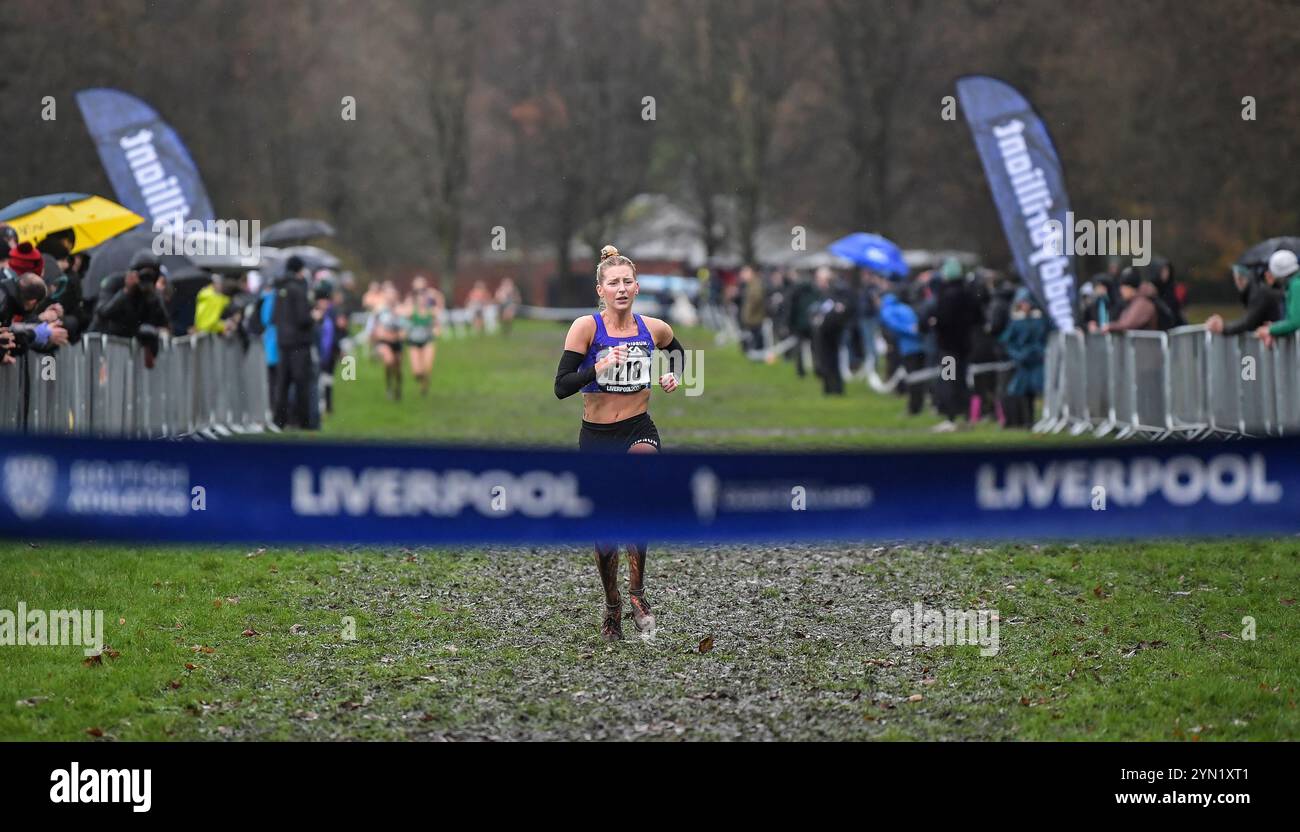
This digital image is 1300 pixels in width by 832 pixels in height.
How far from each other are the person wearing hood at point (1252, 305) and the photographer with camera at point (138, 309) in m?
9.28

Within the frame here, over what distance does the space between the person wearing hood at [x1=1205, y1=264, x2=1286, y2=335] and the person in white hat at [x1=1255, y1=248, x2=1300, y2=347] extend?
499 millimetres

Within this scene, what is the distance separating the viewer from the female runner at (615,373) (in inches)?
382

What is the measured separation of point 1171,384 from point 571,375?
1036 centimetres

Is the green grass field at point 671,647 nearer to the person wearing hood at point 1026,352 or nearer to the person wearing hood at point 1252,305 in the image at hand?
the person wearing hood at point 1252,305

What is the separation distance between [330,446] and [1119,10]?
40.4m

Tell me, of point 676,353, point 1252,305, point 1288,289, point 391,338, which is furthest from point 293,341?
point 676,353

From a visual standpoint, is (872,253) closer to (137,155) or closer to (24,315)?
(137,155)

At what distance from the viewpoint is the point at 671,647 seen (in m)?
10.1

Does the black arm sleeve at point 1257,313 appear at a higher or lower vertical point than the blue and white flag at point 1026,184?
lower

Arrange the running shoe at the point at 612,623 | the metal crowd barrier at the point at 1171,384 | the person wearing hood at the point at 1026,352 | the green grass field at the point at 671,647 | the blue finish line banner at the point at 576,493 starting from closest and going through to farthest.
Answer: the blue finish line banner at the point at 576,493, the green grass field at the point at 671,647, the running shoe at the point at 612,623, the metal crowd barrier at the point at 1171,384, the person wearing hood at the point at 1026,352

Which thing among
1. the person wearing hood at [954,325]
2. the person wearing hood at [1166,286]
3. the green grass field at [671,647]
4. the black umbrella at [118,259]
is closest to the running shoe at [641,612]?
the green grass field at [671,647]

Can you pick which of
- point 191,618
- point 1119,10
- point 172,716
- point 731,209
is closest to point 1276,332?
point 191,618

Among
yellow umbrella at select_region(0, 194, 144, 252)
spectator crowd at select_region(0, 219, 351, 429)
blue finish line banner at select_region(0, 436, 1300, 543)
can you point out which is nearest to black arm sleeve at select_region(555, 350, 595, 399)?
blue finish line banner at select_region(0, 436, 1300, 543)

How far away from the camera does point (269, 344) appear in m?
22.3
